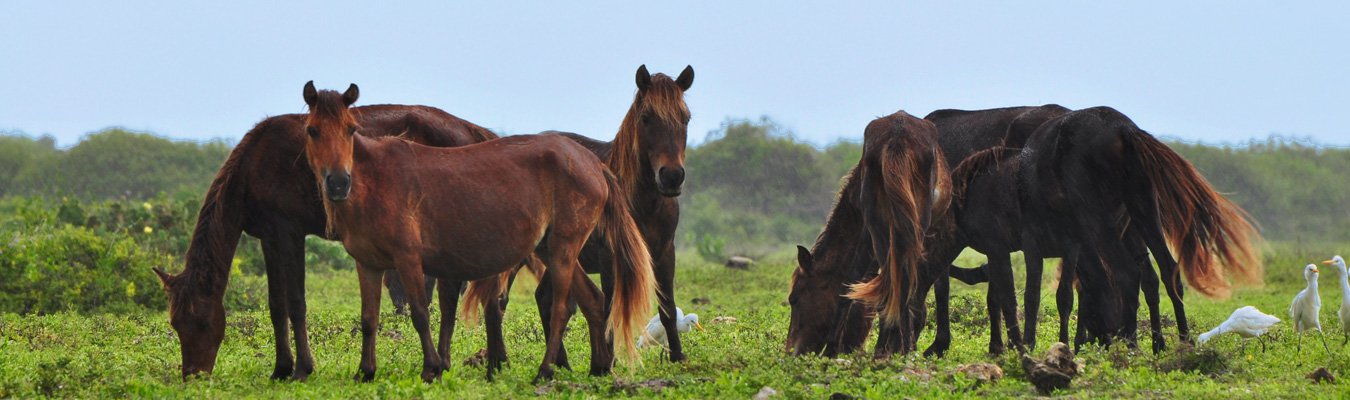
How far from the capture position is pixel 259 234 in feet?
27.2

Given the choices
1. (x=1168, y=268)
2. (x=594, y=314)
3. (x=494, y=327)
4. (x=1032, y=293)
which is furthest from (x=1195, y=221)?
(x=494, y=327)

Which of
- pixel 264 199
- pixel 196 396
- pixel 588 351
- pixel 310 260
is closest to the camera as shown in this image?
pixel 196 396

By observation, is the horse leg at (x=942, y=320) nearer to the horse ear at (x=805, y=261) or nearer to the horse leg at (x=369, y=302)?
the horse ear at (x=805, y=261)

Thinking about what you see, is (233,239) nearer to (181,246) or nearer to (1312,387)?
(1312,387)

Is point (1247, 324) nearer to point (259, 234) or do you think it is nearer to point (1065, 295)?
point (1065, 295)

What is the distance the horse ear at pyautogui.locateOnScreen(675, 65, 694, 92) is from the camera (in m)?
8.87

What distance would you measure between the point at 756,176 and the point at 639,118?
123ft

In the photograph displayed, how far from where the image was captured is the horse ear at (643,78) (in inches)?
340

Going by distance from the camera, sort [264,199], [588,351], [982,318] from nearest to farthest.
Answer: [264,199] < [588,351] < [982,318]

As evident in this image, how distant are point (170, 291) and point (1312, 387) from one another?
618 centimetres

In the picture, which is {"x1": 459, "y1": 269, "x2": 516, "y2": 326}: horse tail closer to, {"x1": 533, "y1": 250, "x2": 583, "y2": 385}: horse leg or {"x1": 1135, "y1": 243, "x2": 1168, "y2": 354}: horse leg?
{"x1": 533, "y1": 250, "x2": 583, "y2": 385}: horse leg

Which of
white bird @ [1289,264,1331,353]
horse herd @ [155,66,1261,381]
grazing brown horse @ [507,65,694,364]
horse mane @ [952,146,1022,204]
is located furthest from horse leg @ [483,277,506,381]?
white bird @ [1289,264,1331,353]

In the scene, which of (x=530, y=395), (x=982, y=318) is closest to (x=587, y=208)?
(x=530, y=395)

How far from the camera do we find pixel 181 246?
1900cm
